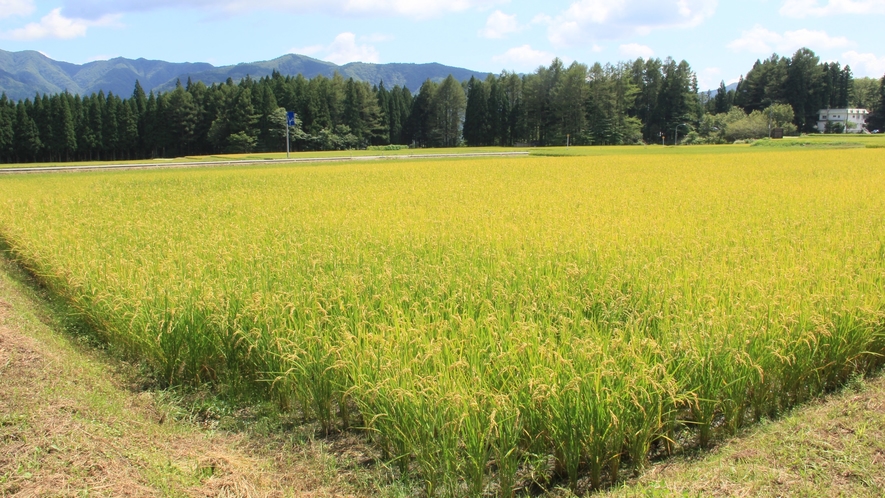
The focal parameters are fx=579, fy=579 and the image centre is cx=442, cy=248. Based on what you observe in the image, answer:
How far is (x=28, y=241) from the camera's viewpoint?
8695 mm

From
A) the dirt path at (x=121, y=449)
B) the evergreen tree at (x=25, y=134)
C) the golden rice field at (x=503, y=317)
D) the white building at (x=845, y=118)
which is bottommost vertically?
the dirt path at (x=121, y=449)

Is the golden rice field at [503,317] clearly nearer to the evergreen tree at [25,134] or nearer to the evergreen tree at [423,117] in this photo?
the evergreen tree at [25,134]

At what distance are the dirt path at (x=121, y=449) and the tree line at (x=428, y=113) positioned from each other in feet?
184

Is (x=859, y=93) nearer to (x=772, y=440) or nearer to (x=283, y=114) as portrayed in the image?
(x=283, y=114)

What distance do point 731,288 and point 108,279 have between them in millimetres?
6139

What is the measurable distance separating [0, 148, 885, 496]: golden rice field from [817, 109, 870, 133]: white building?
114 metres

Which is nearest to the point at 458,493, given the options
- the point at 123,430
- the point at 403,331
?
the point at 403,331

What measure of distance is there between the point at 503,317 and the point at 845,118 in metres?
129

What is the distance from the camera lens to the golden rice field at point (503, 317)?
3.34 m

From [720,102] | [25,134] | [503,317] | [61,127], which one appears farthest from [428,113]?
[503,317]

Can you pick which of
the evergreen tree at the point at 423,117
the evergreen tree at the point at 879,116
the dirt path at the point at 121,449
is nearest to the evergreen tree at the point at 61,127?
the evergreen tree at the point at 423,117

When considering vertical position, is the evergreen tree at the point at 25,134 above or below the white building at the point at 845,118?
below

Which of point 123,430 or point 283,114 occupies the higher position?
point 283,114

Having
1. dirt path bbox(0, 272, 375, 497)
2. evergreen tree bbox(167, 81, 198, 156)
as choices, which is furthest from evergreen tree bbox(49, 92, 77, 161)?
dirt path bbox(0, 272, 375, 497)
